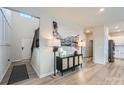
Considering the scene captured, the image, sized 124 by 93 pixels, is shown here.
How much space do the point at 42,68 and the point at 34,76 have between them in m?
0.38

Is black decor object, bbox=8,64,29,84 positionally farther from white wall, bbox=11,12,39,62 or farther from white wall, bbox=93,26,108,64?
white wall, bbox=93,26,108,64

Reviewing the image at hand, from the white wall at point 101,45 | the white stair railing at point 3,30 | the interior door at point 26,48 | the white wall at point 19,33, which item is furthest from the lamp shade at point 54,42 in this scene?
the white wall at point 101,45

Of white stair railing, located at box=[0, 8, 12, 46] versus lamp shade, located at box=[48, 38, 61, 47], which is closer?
white stair railing, located at box=[0, 8, 12, 46]

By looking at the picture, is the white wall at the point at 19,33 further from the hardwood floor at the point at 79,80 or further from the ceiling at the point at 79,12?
Result: the hardwood floor at the point at 79,80

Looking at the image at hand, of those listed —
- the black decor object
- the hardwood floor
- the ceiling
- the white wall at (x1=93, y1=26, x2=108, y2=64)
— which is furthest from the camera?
the white wall at (x1=93, y1=26, x2=108, y2=64)

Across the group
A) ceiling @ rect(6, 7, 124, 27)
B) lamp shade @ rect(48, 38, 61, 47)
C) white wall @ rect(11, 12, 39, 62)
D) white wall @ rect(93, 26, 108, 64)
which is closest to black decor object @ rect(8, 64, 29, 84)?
white wall @ rect(11, 12, 39, 62)

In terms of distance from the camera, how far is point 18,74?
342cm

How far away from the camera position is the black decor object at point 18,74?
120 inches

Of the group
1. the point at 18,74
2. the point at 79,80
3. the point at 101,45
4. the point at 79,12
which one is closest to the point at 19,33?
the point at 18,74

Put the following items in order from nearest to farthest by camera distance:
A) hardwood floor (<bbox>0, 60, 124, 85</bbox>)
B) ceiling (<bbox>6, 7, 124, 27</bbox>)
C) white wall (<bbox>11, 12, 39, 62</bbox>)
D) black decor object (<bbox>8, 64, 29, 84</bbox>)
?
hardwood floor (<bbox>0, 60, 124, 85</bbox>) < black decor object (<bbox>8, 64, 29, 84</bbox>) < ceiling (<bbox>6, 7, 124, 27</bbox>) < white wall (<bbox>11, 12, 39, 62</bbox>)

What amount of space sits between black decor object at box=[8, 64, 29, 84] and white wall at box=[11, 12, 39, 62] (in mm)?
421

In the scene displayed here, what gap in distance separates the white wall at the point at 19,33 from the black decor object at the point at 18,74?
421 mm

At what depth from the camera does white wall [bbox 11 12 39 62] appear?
4070 millimetres
